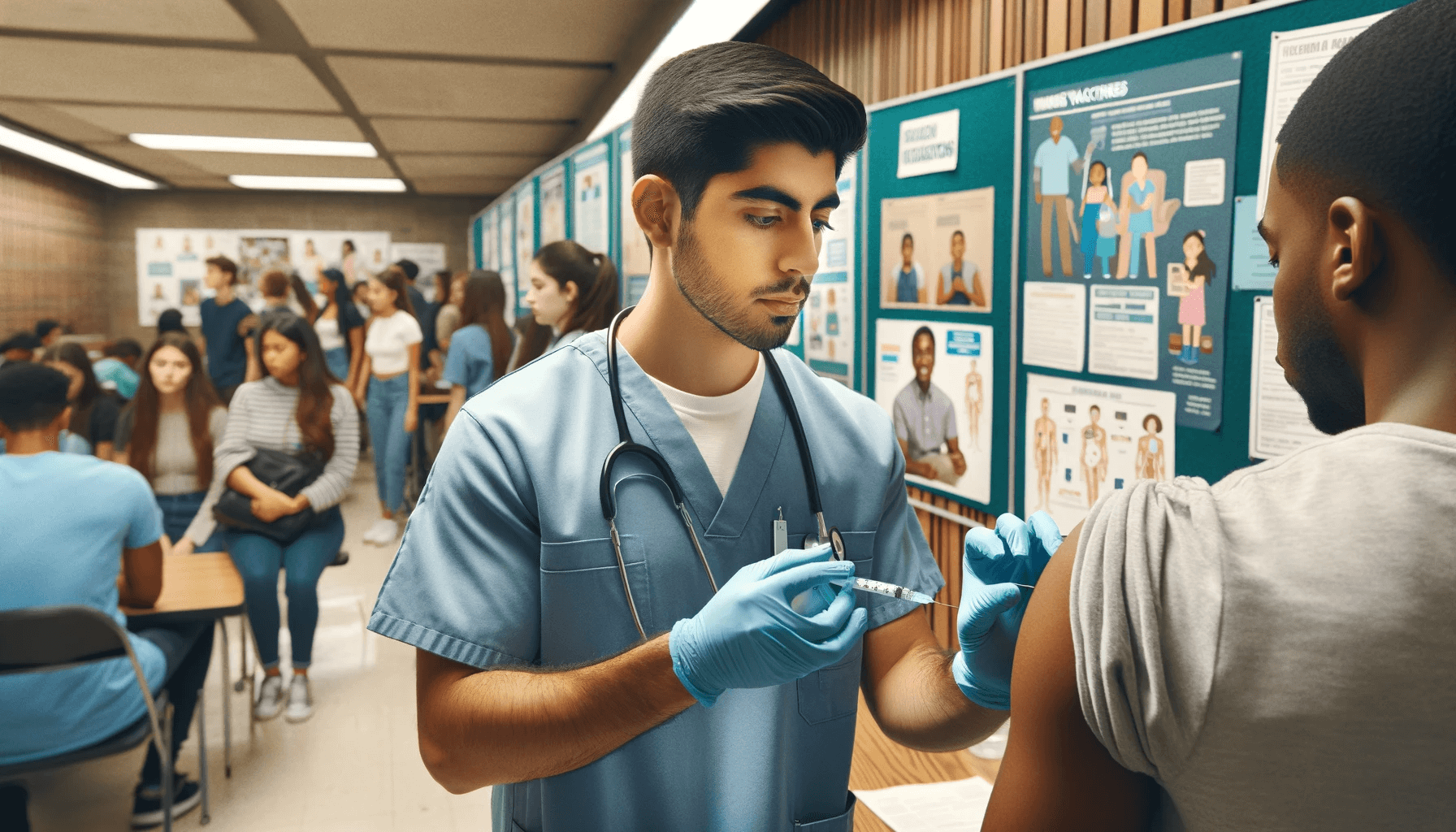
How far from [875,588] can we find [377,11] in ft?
13.7

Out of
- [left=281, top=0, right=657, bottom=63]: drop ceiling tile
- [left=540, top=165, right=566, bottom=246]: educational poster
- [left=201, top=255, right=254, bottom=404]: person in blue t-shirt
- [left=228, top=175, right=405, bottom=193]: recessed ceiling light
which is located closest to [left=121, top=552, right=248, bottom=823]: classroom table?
[left=281, top=0, right=657, bottom=63]: drop ceiling tile

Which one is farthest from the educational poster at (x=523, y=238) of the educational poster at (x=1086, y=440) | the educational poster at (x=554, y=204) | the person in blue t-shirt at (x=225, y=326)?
the educational poster at (x=1086, y=440)

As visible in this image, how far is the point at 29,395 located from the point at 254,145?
261 inches

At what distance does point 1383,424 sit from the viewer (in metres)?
0.54

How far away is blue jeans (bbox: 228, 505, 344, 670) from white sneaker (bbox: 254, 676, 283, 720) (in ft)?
0.21

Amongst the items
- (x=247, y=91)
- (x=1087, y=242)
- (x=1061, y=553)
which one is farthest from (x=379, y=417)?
(x=1061, y=553)

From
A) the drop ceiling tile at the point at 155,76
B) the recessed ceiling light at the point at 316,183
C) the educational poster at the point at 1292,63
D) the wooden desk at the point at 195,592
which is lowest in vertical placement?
the wooden desk at the point at 195,592

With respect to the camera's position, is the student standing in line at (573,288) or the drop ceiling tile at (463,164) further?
the drop ceiling tile at (463,164)

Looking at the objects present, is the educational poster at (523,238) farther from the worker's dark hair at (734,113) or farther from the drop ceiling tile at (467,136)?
the worker's dark hair at (734,113)

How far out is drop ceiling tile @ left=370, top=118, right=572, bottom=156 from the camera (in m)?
6.96

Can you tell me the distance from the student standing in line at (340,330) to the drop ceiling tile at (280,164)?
148 centimetres

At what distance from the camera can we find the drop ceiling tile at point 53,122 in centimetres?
651

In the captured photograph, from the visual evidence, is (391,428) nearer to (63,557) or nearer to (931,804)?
(63,557)

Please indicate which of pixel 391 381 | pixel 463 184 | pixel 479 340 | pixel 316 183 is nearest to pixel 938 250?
pixel 479 340
